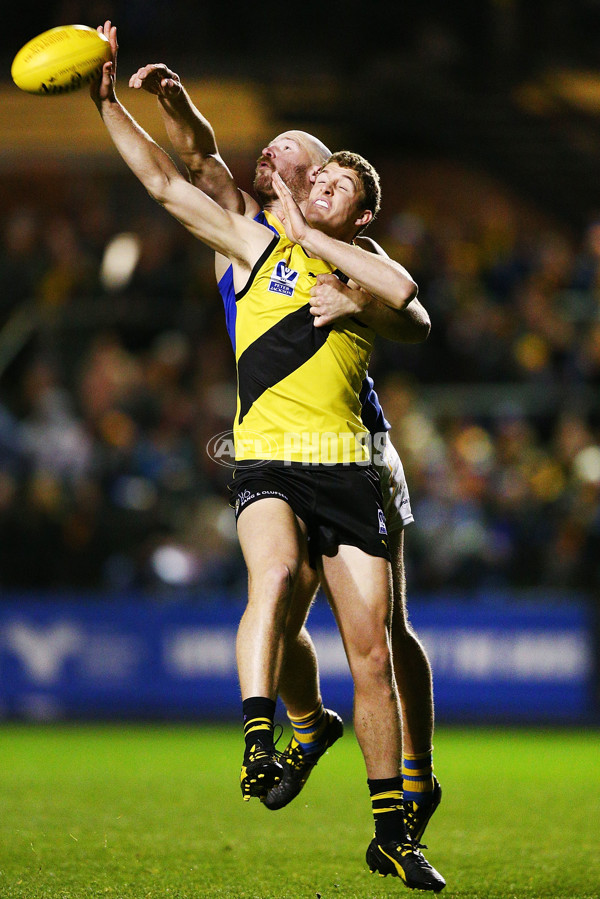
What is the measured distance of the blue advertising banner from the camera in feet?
37.4

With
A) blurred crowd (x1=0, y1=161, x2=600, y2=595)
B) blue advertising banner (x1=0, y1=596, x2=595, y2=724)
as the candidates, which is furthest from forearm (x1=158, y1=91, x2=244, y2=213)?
blurred crowd (x1=0, y1=161, x2=600, y2=595)

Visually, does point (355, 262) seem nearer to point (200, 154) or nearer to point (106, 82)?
point (200, 154)

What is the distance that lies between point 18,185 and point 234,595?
28.7ft

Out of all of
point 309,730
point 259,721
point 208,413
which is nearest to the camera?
point 259,721

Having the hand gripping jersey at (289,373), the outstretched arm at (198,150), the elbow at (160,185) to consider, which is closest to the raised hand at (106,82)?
the outstretched arm at (198,150)

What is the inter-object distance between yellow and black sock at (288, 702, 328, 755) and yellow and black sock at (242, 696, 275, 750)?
90cm

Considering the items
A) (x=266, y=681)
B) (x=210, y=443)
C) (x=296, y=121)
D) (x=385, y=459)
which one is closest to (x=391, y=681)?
(x=266, y=681)

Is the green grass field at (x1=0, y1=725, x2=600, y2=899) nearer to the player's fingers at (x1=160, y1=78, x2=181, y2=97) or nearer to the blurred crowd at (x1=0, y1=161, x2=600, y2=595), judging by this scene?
the blurred crowd at (x1=0, y1=161, x2=600, y2=595)

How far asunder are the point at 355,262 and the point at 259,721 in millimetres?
1818

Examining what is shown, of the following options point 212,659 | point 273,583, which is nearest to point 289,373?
point 273,583

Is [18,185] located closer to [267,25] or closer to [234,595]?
[267,25]

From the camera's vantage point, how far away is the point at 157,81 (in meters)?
5.06

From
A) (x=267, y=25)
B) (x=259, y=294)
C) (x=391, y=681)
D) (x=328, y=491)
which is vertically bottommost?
(x=391, y=681)

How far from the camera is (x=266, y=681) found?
4.68 metres
